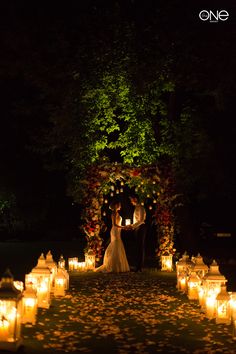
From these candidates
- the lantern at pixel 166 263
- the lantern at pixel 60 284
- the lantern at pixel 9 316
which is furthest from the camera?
the lantern at pixel 166 263

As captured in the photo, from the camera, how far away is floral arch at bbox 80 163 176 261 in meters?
18.2

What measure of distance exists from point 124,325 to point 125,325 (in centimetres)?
2

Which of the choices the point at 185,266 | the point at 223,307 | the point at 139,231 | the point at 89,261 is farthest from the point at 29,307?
the point at 139,231

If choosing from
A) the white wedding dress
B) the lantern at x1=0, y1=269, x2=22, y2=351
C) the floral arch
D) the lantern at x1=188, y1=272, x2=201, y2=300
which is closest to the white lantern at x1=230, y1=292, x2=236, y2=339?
the lantern at x1=188, y1=272, x2=201, y2=300

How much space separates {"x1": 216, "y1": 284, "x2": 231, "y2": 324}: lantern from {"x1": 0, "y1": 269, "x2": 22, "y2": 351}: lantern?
10.7 ft

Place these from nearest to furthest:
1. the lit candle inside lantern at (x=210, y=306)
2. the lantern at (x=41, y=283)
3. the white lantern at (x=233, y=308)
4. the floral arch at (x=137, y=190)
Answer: the white lantern at (x=233, y=308) → the lit candle inside lantern at (x=210, y=306) → the lantern at (x=41, y=283) → the floral arch at (x=137, y=190)

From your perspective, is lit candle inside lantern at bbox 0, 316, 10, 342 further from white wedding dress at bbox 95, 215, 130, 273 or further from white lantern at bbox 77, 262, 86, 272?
white lantern at bbox 77, 262, 86, 272

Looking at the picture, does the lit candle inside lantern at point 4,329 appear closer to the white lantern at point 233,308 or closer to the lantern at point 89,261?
the white lantern at point 233,308

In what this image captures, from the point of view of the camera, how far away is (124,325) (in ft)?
30.6

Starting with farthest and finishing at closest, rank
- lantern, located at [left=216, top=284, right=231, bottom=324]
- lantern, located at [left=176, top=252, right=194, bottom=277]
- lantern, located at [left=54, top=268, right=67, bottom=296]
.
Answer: lantern, located at [left=176, top=252, right=194, bottom=277] < lantern, located at [left=54, top=268, right=67, bottom=296] < lantern, located at [left=216, top=284, right=231, bottom=324]

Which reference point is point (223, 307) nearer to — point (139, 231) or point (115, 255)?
point (115, 255)

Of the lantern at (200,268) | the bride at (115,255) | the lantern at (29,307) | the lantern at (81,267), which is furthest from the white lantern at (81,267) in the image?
the lantern at (29,307)

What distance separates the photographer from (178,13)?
1955 centimetres

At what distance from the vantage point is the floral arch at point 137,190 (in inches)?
717
